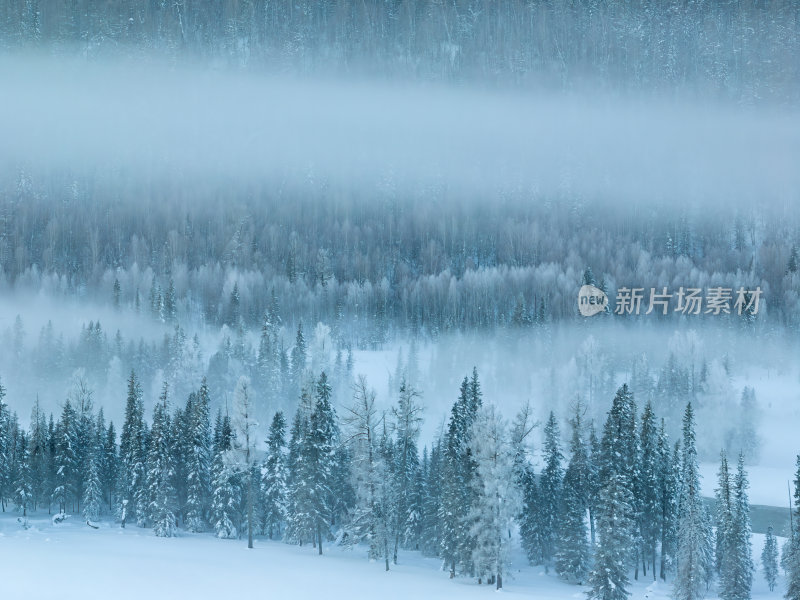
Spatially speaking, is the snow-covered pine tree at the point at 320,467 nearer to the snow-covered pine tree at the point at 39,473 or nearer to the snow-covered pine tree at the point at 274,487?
the snow-covered pine tree at the point at 274,487

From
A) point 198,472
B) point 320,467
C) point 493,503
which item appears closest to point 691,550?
point 493,503

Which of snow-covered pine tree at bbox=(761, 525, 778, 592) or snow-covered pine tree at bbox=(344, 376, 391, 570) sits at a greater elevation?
snow-covered pine tree at bbox=(344, 376, 391, 570)

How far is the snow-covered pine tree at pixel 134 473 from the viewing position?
77438 millimetres

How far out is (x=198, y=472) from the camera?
7888 cm

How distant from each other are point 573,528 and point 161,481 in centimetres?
3627

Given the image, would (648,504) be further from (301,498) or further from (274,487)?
(274,487)

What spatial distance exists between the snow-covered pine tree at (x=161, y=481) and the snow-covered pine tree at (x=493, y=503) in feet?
91.3

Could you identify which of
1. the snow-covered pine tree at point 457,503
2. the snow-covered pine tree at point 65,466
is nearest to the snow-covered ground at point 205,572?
the snow-covered pine tree at point 457,503

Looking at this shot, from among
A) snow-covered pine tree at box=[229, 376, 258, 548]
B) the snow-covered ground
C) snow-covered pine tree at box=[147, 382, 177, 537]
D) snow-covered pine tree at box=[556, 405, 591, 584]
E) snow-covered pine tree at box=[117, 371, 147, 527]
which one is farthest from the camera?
snow-covered pine tree at box=[117, 371, 147, 527]

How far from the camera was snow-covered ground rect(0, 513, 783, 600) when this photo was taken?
165 feet

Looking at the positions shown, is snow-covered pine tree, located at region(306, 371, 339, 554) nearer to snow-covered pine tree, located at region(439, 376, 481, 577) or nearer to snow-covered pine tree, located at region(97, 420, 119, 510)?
snow-covered pine tree, located at region(439, 376, 481, 577)

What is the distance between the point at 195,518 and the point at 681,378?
14272cm

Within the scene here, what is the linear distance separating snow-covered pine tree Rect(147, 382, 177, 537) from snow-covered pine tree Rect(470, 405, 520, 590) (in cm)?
2783

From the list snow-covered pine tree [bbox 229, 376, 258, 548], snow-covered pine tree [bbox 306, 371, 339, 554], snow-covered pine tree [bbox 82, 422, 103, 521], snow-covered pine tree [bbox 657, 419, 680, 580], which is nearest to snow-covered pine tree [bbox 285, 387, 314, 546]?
snow-covered pine tree [bbox 306, 371, 339, 554]
